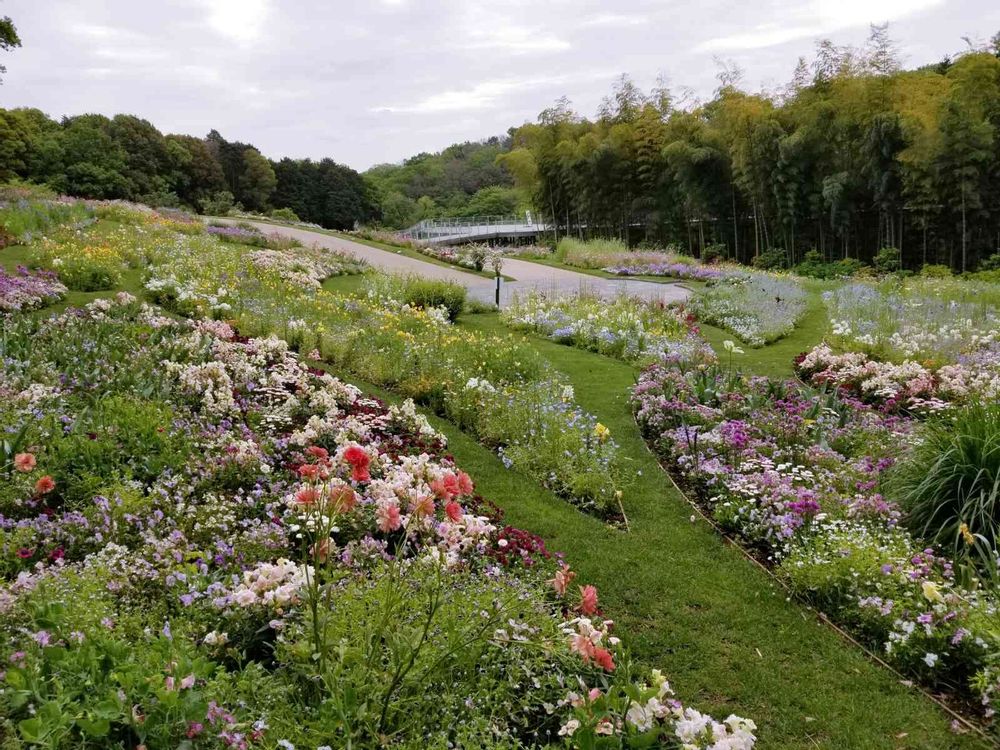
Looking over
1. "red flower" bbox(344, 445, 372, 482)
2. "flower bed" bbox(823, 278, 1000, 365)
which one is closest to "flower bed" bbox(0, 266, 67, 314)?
"red flower" bbox(344, 445, 372, 482)

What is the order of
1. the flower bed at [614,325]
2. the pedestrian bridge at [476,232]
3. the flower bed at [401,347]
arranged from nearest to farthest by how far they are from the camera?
the flower bed at [401,347]
the flower bed at [614,325]
the pedestrian bridge at [476,232]

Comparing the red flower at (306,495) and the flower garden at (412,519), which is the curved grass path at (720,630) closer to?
the flower garden at (412,519)

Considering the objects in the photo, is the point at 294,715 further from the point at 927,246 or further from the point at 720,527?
the point at 927,246

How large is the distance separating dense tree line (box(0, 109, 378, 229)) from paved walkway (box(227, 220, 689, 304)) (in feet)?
45.5

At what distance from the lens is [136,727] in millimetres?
1690

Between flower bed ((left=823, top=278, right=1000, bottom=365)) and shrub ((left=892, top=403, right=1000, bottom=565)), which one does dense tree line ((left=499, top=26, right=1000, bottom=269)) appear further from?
shrub ((left=892, top=403, right=1000, bottom=565))

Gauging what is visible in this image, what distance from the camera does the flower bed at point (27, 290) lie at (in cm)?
771

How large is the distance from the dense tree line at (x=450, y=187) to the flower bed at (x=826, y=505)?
45464mm

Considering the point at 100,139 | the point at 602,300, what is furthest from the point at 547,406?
the point at 100,139

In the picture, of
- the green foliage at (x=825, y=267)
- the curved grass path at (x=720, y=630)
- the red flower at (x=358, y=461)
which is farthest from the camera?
the green foliage at (x=825, y=267)

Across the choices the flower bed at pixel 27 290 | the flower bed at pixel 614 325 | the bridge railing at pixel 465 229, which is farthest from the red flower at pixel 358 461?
the bridge railing at pixel 465 229

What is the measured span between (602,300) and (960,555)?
350 inches

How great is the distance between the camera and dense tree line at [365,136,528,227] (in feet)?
182

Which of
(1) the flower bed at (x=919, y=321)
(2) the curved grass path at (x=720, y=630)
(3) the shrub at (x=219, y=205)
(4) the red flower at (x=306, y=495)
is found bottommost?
(2) the curved grass path at (x=720, y=630)
